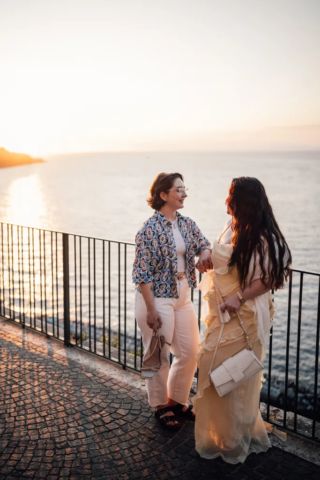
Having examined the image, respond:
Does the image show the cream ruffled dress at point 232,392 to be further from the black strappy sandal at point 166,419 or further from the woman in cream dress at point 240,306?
the black strappy sandal at point 166,419

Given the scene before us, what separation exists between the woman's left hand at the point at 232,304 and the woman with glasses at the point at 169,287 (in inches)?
19.1

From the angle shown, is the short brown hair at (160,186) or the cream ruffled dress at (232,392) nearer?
the cream ruffled dress at (232,392)

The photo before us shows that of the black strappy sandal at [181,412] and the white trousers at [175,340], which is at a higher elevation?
the white trousers at [175,340]

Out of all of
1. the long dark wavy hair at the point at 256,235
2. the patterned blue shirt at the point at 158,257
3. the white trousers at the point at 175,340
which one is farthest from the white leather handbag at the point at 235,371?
the patterned blue shirt at the point at 158,257

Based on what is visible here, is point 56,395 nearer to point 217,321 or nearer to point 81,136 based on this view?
point 217,321

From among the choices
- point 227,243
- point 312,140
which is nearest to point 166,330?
point 227,243

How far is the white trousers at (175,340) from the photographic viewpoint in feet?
12.8

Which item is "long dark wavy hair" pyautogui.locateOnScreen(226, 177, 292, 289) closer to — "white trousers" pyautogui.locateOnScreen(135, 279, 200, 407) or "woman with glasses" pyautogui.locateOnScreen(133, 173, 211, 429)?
"woman with glasses" pyautogui.locateOnScreen(133, 173, 211, 429)

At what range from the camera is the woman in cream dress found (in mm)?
3287

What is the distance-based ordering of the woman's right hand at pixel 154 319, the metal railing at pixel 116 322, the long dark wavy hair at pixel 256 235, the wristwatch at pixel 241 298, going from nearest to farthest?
the long dark wavy hair at pixel 256 235, the wristwatch at pixel 241 298, the woman's right hand at pixel 154 319, the metal railing at pixel 116 322

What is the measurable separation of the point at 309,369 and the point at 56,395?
28.1 ft

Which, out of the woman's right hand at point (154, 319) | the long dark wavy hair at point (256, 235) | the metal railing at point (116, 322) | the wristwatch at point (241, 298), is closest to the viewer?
the long dark wavy hair at point (256, 235)

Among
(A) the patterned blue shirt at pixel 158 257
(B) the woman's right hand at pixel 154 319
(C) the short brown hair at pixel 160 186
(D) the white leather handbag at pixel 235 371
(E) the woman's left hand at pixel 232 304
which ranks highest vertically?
(C) the short brown hair at pixel 160 186

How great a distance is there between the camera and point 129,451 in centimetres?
355
